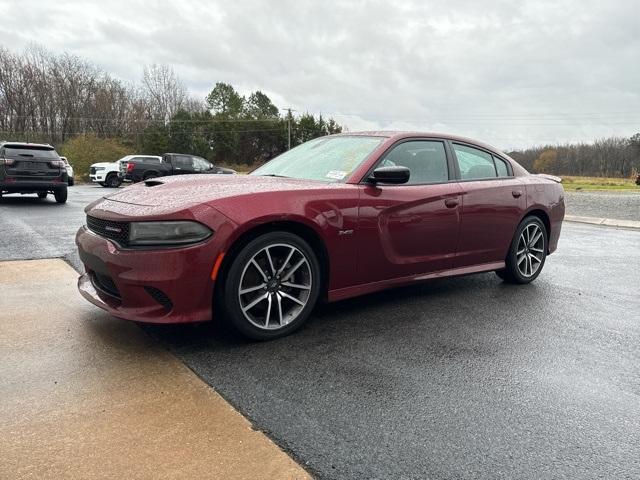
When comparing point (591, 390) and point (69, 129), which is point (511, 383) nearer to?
point (591, 390)

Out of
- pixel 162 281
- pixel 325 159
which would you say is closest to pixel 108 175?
pixel 325 159

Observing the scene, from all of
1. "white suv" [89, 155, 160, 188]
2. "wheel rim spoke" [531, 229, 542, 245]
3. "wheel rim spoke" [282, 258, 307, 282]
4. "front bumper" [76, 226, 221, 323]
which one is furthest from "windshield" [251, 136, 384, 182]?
"white suv" [89, 155, 160, 188]

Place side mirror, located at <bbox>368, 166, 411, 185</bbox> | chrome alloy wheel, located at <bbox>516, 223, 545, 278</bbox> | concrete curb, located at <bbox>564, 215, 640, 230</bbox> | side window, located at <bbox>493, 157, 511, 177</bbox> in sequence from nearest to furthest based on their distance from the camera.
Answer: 1. side mirror, located at <bbox>368, 166, 411, 185</bbox>
2. side window, located at <bbox>493, 157, 511, 177</bbox>
3. chrome alloy wheel, located at <bbox>516, 223, 545, 278</bbox>
4. concrete curb, located at <bbox>564, 215, 640, 230</bbox>

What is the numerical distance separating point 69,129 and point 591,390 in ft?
188

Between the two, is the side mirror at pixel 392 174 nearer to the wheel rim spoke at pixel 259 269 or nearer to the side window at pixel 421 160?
the side window at pixel 421 160

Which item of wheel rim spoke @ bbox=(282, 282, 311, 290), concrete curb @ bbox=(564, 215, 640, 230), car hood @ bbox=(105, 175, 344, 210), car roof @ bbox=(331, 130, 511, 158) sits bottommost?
concrete curb @ bbox=(564, 215, 640, 230)

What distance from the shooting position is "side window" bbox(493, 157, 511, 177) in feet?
15.8

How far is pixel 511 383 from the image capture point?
2.73 meters

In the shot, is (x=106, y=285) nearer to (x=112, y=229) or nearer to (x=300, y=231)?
(x=112, y=229)

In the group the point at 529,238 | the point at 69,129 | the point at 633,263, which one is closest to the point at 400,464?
the point at 529,238

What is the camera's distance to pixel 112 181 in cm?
2564

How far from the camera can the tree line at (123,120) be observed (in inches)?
1890

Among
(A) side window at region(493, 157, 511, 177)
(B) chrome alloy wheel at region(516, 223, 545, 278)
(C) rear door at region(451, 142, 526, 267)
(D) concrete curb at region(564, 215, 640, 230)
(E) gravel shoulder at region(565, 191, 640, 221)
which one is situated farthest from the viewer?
(E) gravel shoulder at region(565, 191, 640, 221)

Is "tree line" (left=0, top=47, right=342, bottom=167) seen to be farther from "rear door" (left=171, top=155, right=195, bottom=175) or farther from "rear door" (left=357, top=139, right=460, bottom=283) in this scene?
"rear door" (left=357, top=139, right=460, bottom=283)
